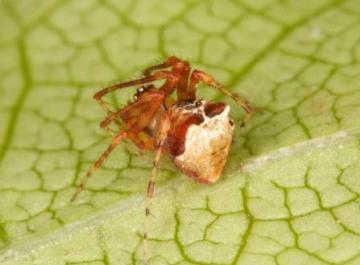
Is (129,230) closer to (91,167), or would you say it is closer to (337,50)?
(91,167)

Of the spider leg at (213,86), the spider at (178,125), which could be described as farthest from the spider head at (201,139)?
the spider leg at (213,86)

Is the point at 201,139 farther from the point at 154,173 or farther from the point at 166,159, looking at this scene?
the point at 166,159

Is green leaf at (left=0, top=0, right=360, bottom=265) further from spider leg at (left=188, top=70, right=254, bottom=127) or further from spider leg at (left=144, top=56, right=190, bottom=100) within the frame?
spider leg at (left=144, top=56, right=190, bottom=100)

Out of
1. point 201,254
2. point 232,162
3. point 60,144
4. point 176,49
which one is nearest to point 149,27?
point 176,49

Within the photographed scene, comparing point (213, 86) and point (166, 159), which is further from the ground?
point (213, 86)

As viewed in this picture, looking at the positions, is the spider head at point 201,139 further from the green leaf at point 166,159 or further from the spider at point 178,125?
the green leaf at point 166,159

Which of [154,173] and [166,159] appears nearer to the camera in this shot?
[154,173]

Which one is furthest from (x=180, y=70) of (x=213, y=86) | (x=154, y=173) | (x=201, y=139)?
(x=154, y=173)
